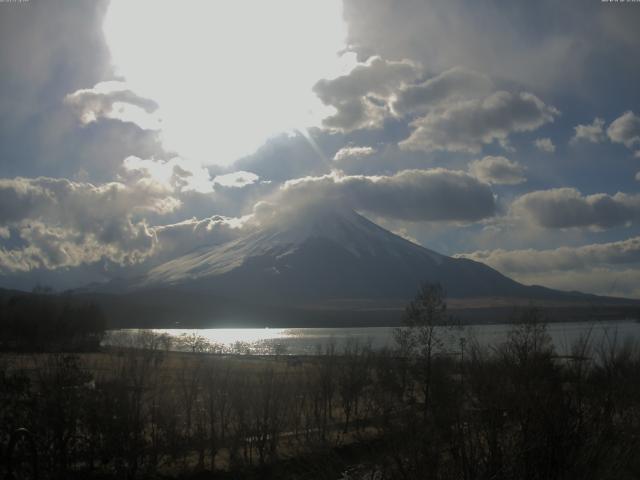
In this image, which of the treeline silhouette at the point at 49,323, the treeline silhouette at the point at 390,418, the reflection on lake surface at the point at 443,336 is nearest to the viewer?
the treeline silhouette at the point at 390,418

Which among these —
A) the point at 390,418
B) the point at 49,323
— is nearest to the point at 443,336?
the point at 390,418

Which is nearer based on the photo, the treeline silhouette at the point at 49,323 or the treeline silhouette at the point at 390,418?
the treeline silhouette at the point at 390,418

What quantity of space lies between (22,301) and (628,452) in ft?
333

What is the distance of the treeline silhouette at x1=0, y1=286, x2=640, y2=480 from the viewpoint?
6555 millimetres

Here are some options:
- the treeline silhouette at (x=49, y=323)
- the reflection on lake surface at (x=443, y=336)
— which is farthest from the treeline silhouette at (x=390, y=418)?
the treeline silhouette at (x=49, y=323)

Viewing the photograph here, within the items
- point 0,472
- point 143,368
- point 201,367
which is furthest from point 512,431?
point 201,367

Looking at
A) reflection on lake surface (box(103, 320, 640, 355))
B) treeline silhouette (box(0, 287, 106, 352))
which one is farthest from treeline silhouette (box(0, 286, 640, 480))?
treeline silhouette (box(0, 287, 106, 352))

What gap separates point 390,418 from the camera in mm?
7809

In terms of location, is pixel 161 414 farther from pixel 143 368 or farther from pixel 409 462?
pixel 409 462

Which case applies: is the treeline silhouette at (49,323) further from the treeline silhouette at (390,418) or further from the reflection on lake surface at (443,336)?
the treeline silhouette at (390,418)

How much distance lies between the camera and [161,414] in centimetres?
2264

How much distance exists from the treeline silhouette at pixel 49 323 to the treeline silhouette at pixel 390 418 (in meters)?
45.4

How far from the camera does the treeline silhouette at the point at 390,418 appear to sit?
6555 mm

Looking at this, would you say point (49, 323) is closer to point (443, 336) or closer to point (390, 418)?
point (443, 336)
